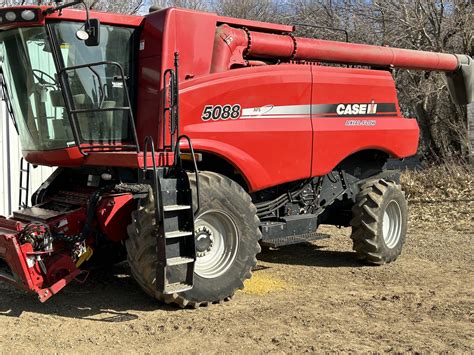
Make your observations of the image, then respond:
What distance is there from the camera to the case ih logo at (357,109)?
6977mm

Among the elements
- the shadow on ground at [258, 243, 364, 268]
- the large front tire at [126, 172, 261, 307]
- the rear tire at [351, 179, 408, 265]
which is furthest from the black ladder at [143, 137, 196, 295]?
the rear tire at [351, 179, 408, 265]

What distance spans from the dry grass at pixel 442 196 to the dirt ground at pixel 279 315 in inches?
122

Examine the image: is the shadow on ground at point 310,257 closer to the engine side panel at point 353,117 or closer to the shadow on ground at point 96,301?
the engine side panel at point 353,117

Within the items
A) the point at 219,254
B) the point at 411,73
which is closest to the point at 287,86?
the point at 219,254

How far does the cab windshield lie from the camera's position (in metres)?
5.38

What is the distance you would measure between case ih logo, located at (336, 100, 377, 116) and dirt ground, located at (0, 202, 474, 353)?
1832mm

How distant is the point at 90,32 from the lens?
194 inches

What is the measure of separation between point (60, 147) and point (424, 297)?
3682 millimetres

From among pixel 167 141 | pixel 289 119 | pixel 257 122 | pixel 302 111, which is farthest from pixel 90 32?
pixel 302 111

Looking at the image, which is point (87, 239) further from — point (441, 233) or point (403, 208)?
point (441, 233)

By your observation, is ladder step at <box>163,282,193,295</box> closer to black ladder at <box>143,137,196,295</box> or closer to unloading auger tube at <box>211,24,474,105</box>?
black ladder at <box>143,137,196,295</box>

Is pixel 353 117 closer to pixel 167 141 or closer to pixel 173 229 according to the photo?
pixel 167 141

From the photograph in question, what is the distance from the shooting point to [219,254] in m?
5.67

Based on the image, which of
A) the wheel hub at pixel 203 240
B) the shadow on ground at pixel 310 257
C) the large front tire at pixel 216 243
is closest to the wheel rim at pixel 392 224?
the shadow on ground at pixel 310 257
